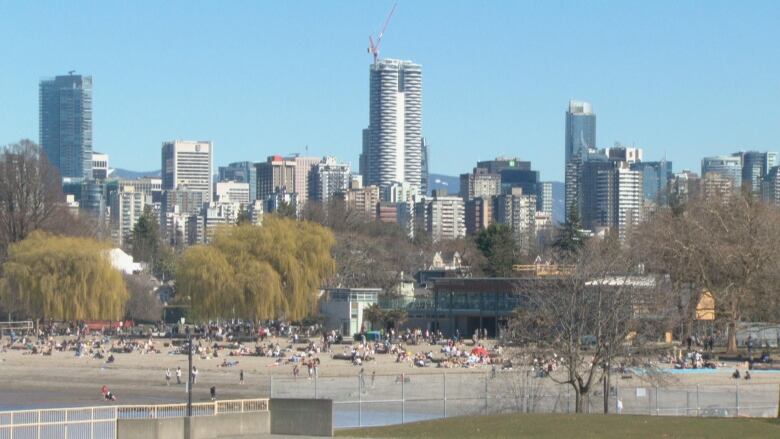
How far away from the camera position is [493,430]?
134ft

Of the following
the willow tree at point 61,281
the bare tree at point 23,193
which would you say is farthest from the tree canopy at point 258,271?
the bare tree at point 23,193

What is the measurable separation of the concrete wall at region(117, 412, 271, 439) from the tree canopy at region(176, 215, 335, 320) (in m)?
51.1

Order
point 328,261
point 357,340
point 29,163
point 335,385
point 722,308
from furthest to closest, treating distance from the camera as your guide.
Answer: point 29,163 → point 328,261 → point 357,340 → point 722,308 → point 335,385

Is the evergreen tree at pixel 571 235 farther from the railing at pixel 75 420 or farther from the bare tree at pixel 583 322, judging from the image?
the railing at pixel 75 420

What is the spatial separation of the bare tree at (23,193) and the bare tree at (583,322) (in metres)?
56.8

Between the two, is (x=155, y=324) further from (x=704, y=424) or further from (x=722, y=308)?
(x=704, y=424)

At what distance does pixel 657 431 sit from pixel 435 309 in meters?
62.9

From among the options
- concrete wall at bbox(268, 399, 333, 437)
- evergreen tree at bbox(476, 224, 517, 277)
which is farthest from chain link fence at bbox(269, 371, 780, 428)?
evergreen tree at bbox(476, 224, 517, 277)

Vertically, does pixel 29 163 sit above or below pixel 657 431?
above

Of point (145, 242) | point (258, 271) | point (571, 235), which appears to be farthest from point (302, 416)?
point (145, 242)

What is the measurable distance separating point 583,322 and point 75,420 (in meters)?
18.0

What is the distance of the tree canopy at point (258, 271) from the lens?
94.6m

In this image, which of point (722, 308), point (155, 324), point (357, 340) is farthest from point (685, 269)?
point (155, 324)

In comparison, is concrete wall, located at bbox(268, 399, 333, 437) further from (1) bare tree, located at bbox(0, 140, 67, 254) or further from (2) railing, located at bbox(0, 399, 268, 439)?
(1) bare tree, located at bbox(0, 140, 67, 254)
